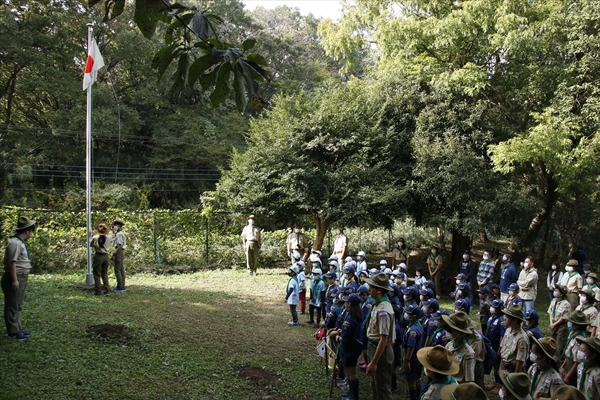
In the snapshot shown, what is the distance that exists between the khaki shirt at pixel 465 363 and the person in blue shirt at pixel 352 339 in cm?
124

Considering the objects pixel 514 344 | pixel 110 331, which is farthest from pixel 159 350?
pixel 514 344

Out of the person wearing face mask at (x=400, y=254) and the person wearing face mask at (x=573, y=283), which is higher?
the person wearing face mask at (x=400, y=254)

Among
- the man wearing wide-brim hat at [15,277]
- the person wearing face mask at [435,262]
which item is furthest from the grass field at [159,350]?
the person wearing face mask at [435,262]

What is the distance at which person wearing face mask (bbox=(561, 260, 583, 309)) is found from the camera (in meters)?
9.40

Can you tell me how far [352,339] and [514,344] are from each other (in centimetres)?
209

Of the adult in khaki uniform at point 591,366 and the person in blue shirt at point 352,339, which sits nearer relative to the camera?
the adult in khaki uniform at point 591,366

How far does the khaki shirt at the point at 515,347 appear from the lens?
5914mm

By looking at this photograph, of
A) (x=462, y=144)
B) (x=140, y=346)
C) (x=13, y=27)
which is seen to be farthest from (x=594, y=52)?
(x=13, y=27)

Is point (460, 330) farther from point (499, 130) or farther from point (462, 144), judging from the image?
point (499, 130)

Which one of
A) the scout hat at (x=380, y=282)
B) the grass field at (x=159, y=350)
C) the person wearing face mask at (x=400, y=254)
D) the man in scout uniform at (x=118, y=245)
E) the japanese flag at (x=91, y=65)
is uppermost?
the japanese flag at (x=91, y=65)

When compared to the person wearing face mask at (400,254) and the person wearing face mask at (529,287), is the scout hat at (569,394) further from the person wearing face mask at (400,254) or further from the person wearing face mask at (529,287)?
the person wearing face mask at (400,254)

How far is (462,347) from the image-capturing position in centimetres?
530

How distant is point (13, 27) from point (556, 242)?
2932 centimetres

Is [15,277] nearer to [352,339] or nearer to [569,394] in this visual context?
[352,339]
